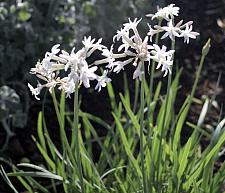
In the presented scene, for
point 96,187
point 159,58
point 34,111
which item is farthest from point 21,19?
point 159,58

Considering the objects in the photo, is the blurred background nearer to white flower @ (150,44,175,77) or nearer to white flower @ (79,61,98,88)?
white flower @ (150,44,175,77)

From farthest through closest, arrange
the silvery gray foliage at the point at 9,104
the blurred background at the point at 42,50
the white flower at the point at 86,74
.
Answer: the blurred background at the point at 42,50 < the silvery gray foliage at the point at 9,104 < the white flower at the point at 86,74

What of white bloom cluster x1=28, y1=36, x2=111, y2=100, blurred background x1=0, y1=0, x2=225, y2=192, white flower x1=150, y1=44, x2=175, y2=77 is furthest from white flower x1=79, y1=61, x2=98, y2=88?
blurred background x1=0, y1=0, x2=225, y2=192

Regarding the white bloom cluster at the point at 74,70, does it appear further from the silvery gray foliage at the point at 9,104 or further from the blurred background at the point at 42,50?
the silvery gray foliage at the point at 9,104

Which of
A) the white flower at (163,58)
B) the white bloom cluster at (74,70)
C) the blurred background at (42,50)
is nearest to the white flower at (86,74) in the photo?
the white bloom cluster at (74,70)

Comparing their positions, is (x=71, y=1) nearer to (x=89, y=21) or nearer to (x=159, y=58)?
(x=89, y=21)

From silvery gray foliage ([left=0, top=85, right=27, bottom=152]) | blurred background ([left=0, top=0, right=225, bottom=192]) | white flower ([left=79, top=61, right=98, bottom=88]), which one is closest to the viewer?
white flower ([left=79, top=61, right=98, bottom=88])

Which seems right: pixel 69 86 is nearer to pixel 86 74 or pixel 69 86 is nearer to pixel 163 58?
pixel 86 74

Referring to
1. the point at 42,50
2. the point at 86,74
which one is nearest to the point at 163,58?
the point at 86,74

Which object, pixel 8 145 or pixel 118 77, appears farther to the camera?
pixel 118 77
